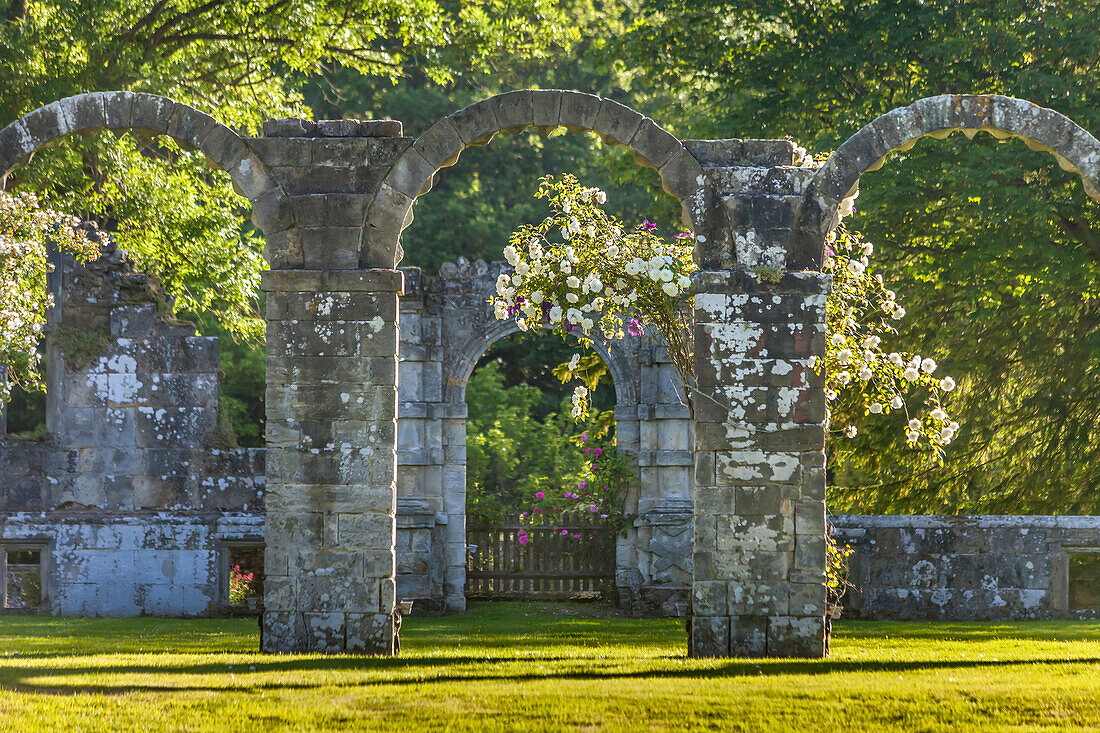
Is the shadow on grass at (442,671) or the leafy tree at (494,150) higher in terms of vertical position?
the leafy tree at (494,150)

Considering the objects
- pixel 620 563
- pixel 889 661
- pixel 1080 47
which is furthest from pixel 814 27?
pixel 889 661

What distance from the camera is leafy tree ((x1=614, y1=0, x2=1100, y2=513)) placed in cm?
1179

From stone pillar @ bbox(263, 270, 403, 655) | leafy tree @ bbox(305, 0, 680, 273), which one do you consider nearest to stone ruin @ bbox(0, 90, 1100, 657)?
stone pillar @ bbox(263, 270, 403, 655)

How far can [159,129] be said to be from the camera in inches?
298

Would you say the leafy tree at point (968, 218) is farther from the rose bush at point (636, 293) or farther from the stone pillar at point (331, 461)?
the stone pillar at point (331, 461)

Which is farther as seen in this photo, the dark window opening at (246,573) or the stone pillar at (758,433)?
the dark window opening at (246,573)

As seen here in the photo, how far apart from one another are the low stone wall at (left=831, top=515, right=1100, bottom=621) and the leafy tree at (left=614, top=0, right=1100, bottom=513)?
2.43m

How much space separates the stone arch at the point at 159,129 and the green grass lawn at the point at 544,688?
2766 millimetres

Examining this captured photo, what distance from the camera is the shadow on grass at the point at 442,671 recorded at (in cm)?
594

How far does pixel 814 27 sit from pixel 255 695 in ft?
36.0

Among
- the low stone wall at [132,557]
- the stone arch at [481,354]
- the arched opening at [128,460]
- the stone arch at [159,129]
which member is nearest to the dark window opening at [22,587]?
the low stone wall at [132,557]

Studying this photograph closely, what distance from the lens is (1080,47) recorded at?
11805 mm

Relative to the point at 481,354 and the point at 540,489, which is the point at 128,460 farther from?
Answer: the point at 540,489

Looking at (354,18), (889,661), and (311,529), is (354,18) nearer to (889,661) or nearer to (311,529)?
(311,529)
